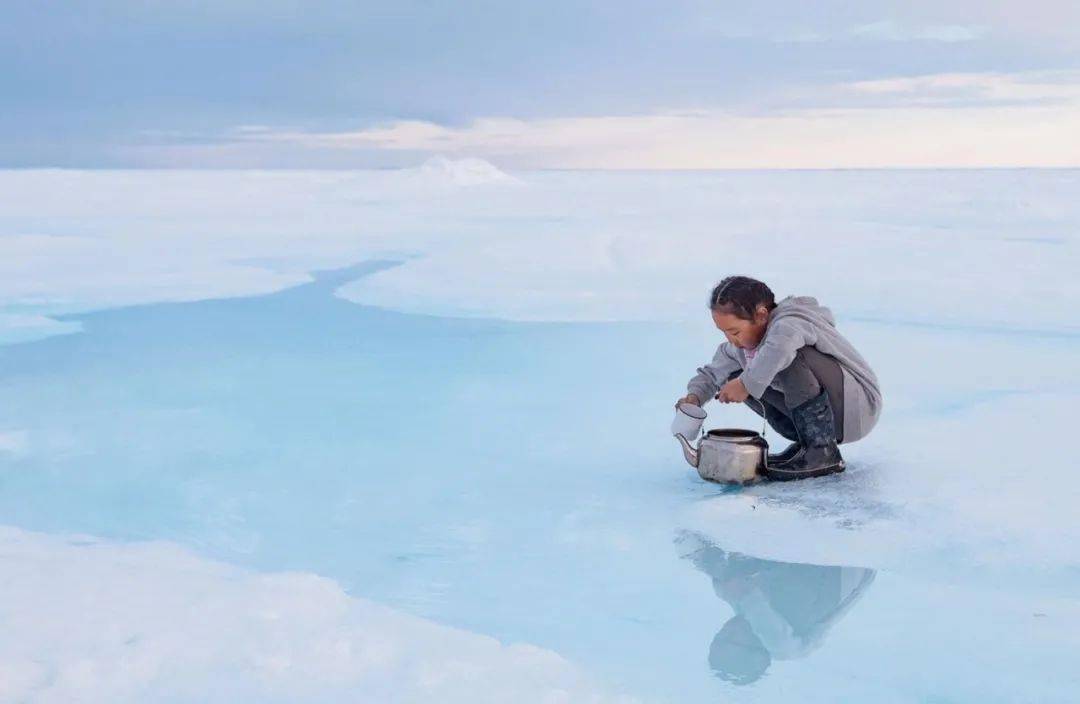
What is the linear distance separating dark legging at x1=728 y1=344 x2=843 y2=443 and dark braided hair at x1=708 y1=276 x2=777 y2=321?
160 mm

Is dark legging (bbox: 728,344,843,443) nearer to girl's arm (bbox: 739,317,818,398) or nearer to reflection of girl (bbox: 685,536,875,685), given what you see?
girl's arm (bbox: 739,317,818,398)

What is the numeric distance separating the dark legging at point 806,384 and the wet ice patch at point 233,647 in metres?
1.01

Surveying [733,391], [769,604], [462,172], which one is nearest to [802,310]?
[733,391]

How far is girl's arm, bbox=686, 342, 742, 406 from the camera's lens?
108 inches

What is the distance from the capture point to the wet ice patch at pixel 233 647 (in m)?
1.77

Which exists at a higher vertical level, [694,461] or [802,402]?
[802,402]

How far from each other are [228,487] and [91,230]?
1157 centimetres

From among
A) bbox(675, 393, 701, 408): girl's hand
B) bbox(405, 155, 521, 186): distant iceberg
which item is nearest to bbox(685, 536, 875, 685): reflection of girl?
bbox(675, 393, 701, 408): girl's hand

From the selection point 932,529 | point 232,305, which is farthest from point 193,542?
point 232,305

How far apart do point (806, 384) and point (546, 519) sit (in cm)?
70

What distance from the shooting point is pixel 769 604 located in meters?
2.13

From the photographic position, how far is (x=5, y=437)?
11.7ft

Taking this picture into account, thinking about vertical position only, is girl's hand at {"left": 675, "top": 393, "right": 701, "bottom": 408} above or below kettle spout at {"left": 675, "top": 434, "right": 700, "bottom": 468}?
above

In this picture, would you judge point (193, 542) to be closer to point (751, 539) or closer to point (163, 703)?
point (163, 703)
